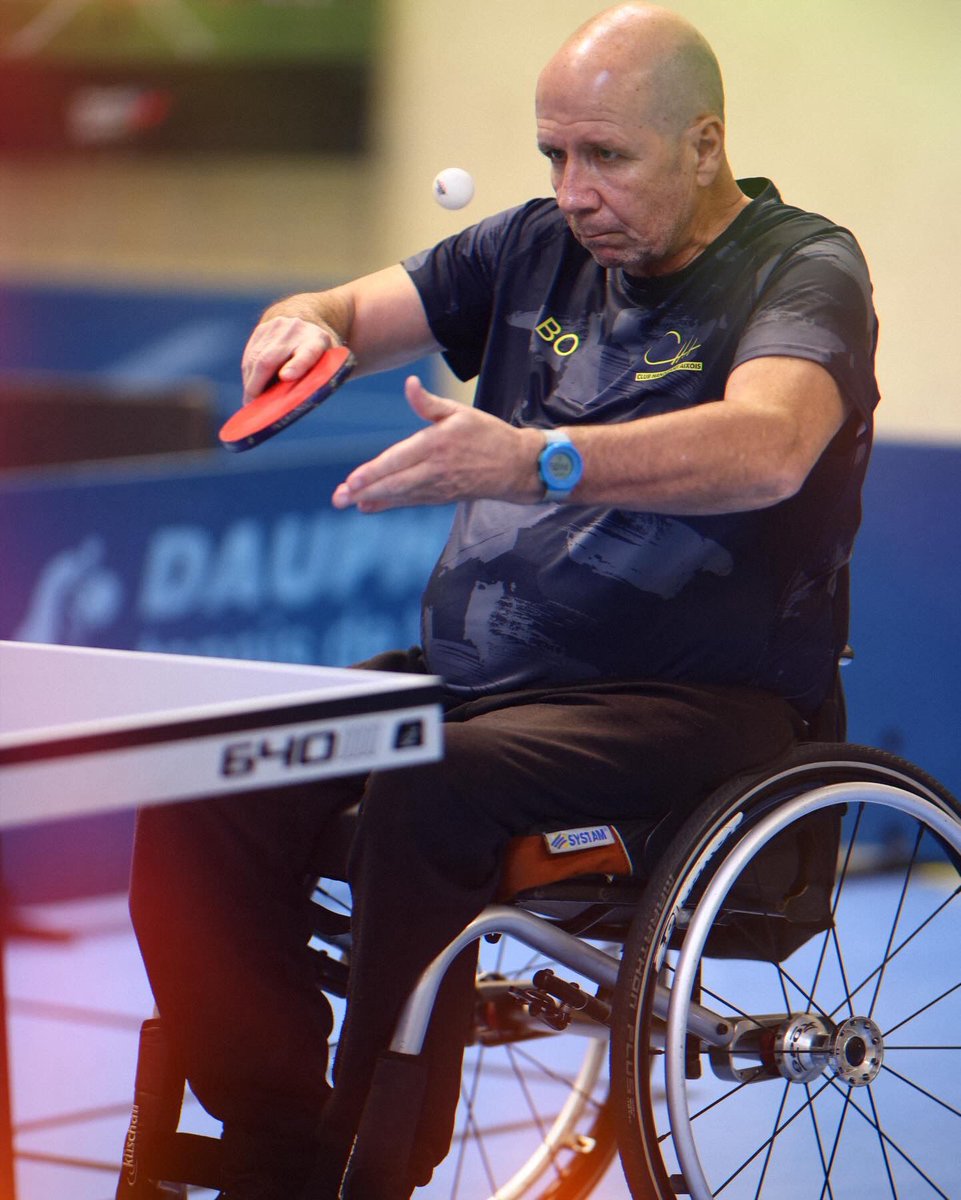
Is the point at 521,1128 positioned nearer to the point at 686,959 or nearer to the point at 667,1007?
the point at 667,1007

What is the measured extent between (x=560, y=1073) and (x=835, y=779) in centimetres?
106

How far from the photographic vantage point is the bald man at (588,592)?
1512 millimetres

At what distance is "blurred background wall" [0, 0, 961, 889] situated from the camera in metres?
3.44

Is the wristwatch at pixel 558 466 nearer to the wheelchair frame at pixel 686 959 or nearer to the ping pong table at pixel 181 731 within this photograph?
the ping pong table at pixel 181 731

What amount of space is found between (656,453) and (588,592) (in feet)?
0.90

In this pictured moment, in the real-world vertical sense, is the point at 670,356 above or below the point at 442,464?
above

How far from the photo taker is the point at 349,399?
6.21 meters

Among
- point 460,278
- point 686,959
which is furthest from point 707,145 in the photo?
point 686,959

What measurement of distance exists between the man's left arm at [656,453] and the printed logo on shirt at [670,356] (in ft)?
0.47

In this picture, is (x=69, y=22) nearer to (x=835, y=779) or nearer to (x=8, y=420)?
(x=8, y=420)

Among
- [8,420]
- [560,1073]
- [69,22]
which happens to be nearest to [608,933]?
[560,1073]

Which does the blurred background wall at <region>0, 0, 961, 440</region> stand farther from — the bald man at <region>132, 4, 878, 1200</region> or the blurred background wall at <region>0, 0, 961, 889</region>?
the bald man at <region>132, 4, 878, 1200</region>

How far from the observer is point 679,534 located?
172 cm

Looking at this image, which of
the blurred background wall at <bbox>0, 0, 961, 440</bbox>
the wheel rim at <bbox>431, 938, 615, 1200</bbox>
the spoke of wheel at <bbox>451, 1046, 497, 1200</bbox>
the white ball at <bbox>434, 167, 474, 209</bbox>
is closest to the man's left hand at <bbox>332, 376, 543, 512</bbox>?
the white ball at <bbox>434, 167, 474, 209</bbox>
